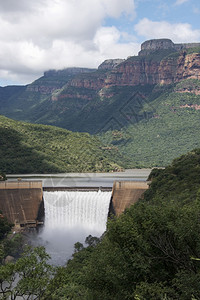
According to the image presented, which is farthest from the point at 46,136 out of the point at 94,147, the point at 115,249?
the point at 115,249

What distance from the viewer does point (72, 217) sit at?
45.6 metres

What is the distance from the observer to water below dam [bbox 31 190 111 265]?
40912 mm

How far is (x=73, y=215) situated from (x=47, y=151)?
44.5 meters

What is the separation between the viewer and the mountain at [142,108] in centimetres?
11906

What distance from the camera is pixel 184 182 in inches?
1622

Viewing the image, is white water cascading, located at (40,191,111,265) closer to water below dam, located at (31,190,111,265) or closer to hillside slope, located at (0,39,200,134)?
water below dam, located at (31,190,111,265)

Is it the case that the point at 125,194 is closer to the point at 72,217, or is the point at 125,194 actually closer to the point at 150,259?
the point at 72,217

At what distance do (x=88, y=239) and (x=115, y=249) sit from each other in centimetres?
2389

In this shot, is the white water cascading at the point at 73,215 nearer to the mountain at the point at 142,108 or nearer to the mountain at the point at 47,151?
the mountain at the point at 47,151

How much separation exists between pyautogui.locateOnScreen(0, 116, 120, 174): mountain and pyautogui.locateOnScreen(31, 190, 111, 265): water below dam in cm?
2867

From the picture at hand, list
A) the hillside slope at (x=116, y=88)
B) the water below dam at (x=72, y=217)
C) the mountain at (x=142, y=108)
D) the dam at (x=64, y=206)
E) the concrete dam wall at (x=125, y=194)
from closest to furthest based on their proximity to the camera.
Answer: the water below dam at (x=72, y=217) < the dam at (x=64, y=206) < the concrete dam wall at (x=125, y=194) < the mountain at (x=142, y=108) < the hillside slope at (x=116, y=88)

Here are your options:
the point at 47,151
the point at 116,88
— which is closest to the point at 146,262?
the point at 47,151

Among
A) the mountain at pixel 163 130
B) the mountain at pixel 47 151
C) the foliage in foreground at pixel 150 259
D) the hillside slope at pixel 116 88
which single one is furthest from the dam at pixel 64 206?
the hillside slope at pixel 116 88

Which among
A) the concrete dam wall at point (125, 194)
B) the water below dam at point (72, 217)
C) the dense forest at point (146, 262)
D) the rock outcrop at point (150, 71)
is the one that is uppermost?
the rock outcrop at point (150, 71)
